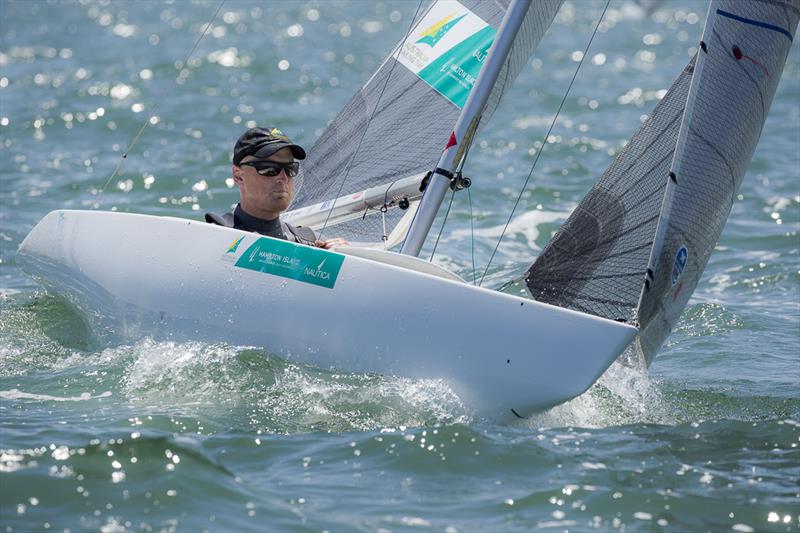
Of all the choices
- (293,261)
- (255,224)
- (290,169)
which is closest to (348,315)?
(293,261)

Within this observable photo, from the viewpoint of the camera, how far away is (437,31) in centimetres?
605

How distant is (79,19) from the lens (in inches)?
736

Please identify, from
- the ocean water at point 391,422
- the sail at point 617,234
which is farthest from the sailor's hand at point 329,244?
the sail at point 617,234

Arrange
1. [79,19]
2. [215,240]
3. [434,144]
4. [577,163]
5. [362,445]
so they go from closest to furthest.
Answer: [362,445] → [215,240] → [434,144] → [577,163] → [79,19]

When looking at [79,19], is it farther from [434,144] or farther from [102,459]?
[102,459]

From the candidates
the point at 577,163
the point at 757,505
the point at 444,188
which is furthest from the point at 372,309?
the point at 577,163

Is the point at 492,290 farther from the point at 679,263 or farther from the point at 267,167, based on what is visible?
the point at 267,167

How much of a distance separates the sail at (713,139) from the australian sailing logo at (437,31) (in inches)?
67.1

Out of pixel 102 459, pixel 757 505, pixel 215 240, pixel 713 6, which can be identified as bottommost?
pixel 102 459

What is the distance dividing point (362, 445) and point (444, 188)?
1344 millimetres

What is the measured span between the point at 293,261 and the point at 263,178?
632 millimetres

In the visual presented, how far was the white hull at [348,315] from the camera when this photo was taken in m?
4.21

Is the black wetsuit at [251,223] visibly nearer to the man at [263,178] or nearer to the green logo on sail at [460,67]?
the man at [263,178]

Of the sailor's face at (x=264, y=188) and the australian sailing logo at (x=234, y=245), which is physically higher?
the sailor's face at (x=264, y=188)
